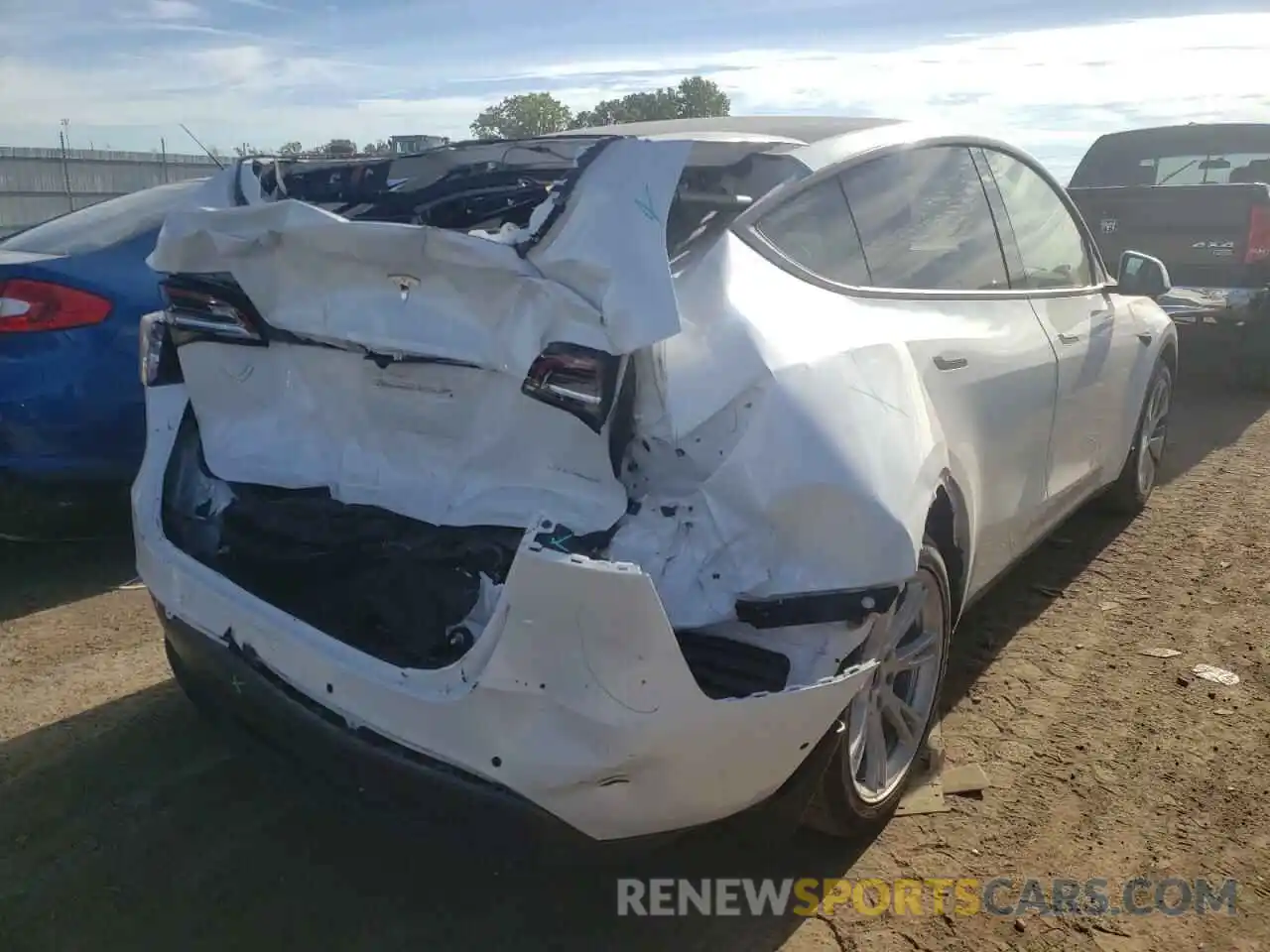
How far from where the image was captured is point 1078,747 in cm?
350

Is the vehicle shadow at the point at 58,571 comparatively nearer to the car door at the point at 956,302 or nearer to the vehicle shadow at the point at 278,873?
the vehicle shadow at the point at 278,873

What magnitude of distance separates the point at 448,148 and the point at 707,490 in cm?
160

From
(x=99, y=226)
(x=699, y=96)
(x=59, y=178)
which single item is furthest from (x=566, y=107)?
(x=99, y=226)

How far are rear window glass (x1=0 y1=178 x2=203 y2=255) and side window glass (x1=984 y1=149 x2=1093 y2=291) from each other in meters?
3.26

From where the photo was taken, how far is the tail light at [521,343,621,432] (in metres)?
2.30

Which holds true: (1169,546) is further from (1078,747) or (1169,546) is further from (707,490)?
(707,490)

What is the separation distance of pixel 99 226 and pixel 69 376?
0.81 metres

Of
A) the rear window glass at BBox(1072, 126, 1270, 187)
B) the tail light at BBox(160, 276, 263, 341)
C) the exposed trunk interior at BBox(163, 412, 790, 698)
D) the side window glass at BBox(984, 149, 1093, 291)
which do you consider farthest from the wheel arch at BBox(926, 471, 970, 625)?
the rear window glass at BBox(1072, 126, 1270, 187)

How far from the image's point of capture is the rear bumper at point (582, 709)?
2098 mm

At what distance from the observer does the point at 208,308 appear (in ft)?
9.57

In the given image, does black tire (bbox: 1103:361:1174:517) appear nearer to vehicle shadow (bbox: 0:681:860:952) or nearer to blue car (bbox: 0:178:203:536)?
vehicle shadow (bbox: 0:681:860:952)

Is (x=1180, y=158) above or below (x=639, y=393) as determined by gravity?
above

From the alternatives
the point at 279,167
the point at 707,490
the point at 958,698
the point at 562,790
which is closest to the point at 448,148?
the point at 279,167

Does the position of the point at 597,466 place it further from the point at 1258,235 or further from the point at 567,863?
the point at 1258,235
